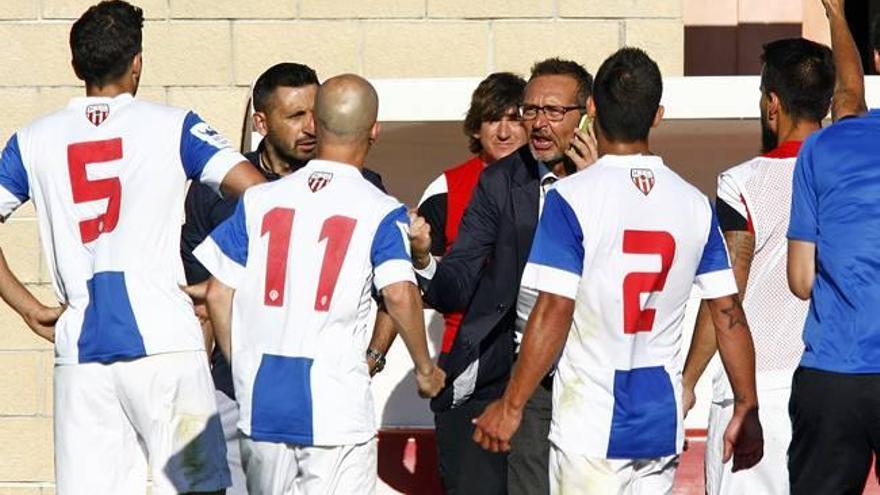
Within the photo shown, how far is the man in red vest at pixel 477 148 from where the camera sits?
25.1 ft

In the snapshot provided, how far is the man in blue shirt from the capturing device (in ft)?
19.4

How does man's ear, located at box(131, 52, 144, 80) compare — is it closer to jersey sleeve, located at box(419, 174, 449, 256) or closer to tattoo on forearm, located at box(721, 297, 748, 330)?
jersey sleeve, located at box(419, 174, 449, 256)

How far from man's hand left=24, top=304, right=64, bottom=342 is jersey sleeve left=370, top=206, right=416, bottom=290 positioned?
3.92 feet

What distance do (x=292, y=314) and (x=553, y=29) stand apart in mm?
3607

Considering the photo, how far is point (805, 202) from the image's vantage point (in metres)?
6.00

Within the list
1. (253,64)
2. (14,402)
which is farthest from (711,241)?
(14,402)

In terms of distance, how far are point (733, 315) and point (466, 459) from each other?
1574 millimetres

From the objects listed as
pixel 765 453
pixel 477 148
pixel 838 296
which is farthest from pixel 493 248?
pixel 838 296

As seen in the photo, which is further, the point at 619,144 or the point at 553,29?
the point at 553,29

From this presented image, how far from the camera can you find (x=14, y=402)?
9.30m

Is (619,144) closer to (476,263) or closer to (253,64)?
(476,263)

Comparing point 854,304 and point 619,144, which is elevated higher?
point 619,144

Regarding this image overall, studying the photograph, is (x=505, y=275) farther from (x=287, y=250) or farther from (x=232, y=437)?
(x=287, y=250)

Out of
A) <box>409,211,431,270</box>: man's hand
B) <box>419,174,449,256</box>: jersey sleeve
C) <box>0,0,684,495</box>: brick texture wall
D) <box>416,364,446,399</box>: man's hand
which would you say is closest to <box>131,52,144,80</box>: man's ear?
<box>409,211,431,270</box>: man's hand
